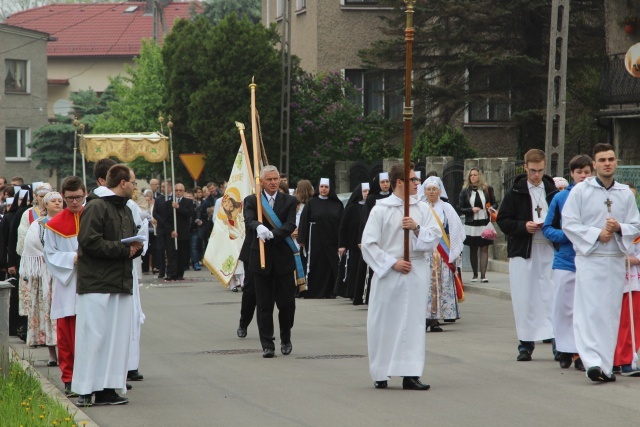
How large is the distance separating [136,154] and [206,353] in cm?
1600

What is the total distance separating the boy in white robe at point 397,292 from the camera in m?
10.4

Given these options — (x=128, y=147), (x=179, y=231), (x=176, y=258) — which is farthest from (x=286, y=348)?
(x=128, y=147)

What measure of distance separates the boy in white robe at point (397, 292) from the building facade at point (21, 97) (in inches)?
2263

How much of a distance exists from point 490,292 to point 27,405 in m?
12.5

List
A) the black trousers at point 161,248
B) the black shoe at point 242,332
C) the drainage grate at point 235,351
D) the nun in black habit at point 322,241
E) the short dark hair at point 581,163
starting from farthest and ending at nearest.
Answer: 1. the black trousers at point 161,248
2. the nun in black habit at point 322,241
3. the black shoe at point 242,332
4. the drainage grate at point 235,351
5. the short dark hair at point 581,163

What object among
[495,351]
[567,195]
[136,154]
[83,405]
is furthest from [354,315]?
[136,154]

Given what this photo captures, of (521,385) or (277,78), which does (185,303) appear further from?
(277,78)

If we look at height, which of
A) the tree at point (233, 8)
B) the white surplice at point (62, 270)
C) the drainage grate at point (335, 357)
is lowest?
the drainage grate at point (335, 357)

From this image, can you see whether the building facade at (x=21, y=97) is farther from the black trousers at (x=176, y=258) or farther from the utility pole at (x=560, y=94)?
the utility pole at (x=560, y=94)

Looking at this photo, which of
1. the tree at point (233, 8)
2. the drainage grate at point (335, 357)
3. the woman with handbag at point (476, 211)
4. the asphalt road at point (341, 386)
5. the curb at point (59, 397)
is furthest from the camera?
the tree at point (233, 8)

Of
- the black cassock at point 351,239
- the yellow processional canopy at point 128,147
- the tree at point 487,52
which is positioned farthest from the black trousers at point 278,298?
the tree at point 487,52

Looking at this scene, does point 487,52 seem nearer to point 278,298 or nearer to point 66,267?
point 278,298

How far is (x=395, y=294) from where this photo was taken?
34.4ft

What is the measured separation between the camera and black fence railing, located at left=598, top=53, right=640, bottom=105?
27.9m
